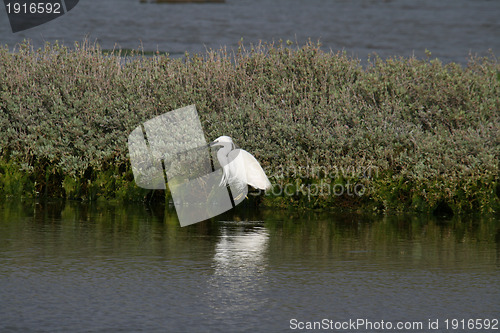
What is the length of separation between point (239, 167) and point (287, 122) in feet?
4.24

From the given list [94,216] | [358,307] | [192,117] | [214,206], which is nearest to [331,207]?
[214,206]

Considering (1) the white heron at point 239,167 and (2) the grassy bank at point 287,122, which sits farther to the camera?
(2) the grassy bank at point 287,122

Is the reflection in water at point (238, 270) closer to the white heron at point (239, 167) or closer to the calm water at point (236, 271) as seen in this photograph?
the calm water at point (236, 271)

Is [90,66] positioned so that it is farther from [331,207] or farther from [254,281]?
[254,281]

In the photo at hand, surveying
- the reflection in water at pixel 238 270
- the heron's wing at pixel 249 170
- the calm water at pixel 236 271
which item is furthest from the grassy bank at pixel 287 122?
the reflection in water at pixel 238 270

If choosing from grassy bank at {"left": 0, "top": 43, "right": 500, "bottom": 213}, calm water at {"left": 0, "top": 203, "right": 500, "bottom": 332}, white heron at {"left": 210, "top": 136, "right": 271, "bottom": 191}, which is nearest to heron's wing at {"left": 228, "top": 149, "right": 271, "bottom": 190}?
white heron at {"left": 210, "top": 136, "right": 271, "bottom": 191}

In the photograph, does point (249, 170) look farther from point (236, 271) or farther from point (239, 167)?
point (236, 271)

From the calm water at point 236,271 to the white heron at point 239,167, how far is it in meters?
0.64

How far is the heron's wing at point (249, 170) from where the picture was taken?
1259 cm

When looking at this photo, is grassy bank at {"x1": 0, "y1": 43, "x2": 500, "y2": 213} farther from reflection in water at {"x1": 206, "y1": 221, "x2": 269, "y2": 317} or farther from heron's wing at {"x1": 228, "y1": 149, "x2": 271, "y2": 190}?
reflection in water at {"x1": 206, "y1": 221, "x2": 269, "y2": 317}

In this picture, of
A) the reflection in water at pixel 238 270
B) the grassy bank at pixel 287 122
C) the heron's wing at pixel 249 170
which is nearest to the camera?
the reflection in water at pixel 238 270

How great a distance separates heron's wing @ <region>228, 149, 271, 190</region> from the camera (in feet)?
41.3

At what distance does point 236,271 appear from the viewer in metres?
8.32

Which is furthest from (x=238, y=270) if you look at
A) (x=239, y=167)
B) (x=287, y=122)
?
(x=287, y=122)
